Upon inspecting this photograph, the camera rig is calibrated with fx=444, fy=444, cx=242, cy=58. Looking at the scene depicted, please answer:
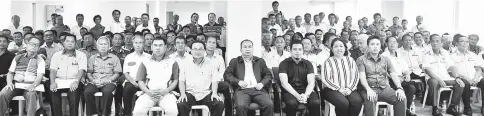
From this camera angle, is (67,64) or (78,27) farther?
(78,27)

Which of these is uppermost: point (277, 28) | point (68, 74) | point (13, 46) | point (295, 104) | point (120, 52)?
point (277, 28)

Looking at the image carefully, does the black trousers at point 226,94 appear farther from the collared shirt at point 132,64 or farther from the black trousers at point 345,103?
the black trousers at point 345,103

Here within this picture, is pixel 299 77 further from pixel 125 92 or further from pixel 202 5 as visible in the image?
pixel 202 5

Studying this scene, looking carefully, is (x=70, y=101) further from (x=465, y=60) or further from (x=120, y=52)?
(x=465, y=60)

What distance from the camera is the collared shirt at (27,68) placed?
16.8 ft

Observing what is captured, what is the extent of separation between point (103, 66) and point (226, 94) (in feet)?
4.86

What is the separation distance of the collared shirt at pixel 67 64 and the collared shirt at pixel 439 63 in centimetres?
437

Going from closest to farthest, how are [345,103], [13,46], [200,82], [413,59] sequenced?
[345,103] < [200,82] < [413,59] < [13,46]

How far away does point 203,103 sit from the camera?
4.69 meters

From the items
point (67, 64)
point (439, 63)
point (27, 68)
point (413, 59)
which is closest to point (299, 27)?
Result: point (413, 59)

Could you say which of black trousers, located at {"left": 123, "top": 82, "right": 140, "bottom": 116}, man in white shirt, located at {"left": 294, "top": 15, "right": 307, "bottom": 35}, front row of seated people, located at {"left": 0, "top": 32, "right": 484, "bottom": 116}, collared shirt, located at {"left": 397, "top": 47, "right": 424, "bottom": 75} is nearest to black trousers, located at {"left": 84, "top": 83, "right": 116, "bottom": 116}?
front row of seated people, located at {"left": 0, "top": 32, "right": 484, "bottom": 116}

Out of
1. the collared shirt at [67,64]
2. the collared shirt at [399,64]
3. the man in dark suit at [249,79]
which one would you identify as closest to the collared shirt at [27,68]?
the collared shirt at [67,64]

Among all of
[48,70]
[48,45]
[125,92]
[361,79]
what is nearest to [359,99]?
[361,79]

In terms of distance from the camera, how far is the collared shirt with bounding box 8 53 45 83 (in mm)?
5117
